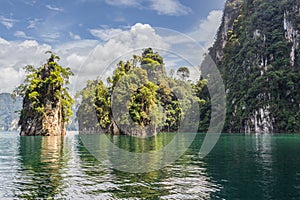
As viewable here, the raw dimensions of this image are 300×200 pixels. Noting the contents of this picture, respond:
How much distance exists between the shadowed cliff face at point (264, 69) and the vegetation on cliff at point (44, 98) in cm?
5085

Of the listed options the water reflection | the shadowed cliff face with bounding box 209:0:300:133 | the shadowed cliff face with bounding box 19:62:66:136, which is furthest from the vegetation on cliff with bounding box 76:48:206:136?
the water reflection

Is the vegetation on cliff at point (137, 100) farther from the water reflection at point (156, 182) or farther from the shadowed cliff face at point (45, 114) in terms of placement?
the water reflection at point (156, 182)

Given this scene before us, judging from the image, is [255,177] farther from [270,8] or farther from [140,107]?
[270,8]

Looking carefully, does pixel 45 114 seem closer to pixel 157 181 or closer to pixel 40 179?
pixel 40 179

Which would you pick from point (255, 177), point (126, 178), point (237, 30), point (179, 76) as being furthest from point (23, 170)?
point (237, 30)

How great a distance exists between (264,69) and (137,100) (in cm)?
4103

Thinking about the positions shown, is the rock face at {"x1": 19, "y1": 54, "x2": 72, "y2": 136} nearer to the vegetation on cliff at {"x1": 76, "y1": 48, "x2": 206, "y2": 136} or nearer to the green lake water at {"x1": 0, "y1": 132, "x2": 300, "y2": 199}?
the vegetation on cliff at {"x1": 76, "y1": 48, "x2": 206, "y2": 136}

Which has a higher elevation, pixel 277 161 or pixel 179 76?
pixel 179 76

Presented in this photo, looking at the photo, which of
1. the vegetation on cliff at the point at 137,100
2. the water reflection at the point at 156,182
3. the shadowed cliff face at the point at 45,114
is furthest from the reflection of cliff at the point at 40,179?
the vegetation on cliff at the point at 137,100

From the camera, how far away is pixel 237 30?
405 ft

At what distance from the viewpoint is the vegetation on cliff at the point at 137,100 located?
84.4 m

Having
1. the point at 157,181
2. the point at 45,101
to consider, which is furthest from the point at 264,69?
the point at 157,181

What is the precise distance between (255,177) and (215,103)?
3754 inches

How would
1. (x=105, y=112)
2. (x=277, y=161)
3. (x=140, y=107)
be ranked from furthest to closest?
(x=105, y=112) → (x=140, y=107) → (x=277, y=161)
